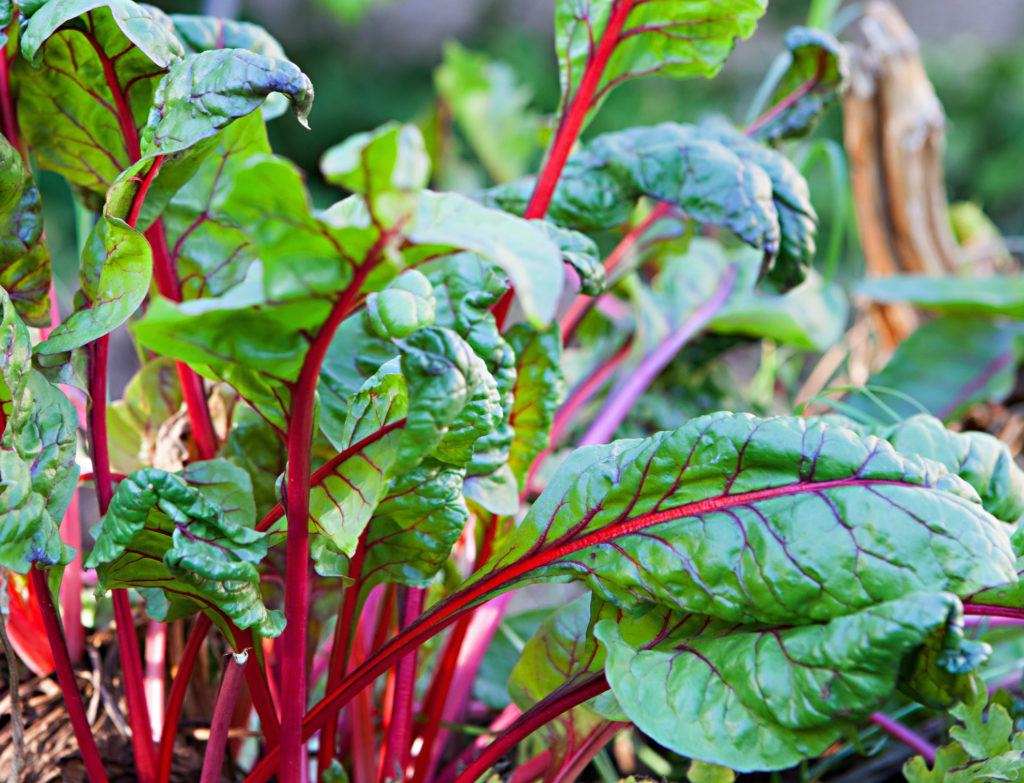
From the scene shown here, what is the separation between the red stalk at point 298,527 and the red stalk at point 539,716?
0.11 m

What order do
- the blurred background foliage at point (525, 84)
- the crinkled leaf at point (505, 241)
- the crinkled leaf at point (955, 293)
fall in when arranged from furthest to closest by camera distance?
the blurred background foliage at point (525, 84) < the crinkled leaf at point (955, 293) < the crinkled leaf at point (505, 241)

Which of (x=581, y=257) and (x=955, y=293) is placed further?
(x=955, y=293)

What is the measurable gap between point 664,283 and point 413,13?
4.20 metres

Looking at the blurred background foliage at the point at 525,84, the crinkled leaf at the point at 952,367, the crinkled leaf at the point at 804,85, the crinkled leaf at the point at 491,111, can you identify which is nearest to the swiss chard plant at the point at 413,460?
the crinkled leaf at the point at 804,85

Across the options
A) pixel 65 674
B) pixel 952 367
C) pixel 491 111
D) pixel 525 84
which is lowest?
pixel 525 84

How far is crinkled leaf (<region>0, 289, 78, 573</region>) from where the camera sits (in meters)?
0.38

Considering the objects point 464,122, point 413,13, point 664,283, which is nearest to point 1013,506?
point 664,283

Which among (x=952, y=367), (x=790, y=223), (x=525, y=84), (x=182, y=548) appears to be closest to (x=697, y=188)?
(x=790, y=223)

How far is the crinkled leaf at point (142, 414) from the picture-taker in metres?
0.63

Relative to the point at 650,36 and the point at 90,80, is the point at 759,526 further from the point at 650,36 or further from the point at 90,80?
the point at 90,80

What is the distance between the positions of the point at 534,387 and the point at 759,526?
0.23 metres

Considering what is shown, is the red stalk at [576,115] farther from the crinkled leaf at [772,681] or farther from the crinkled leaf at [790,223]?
the crinkled leaf at [772,681]

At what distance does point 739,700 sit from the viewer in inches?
15.3

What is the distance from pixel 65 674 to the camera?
0.47 metres
